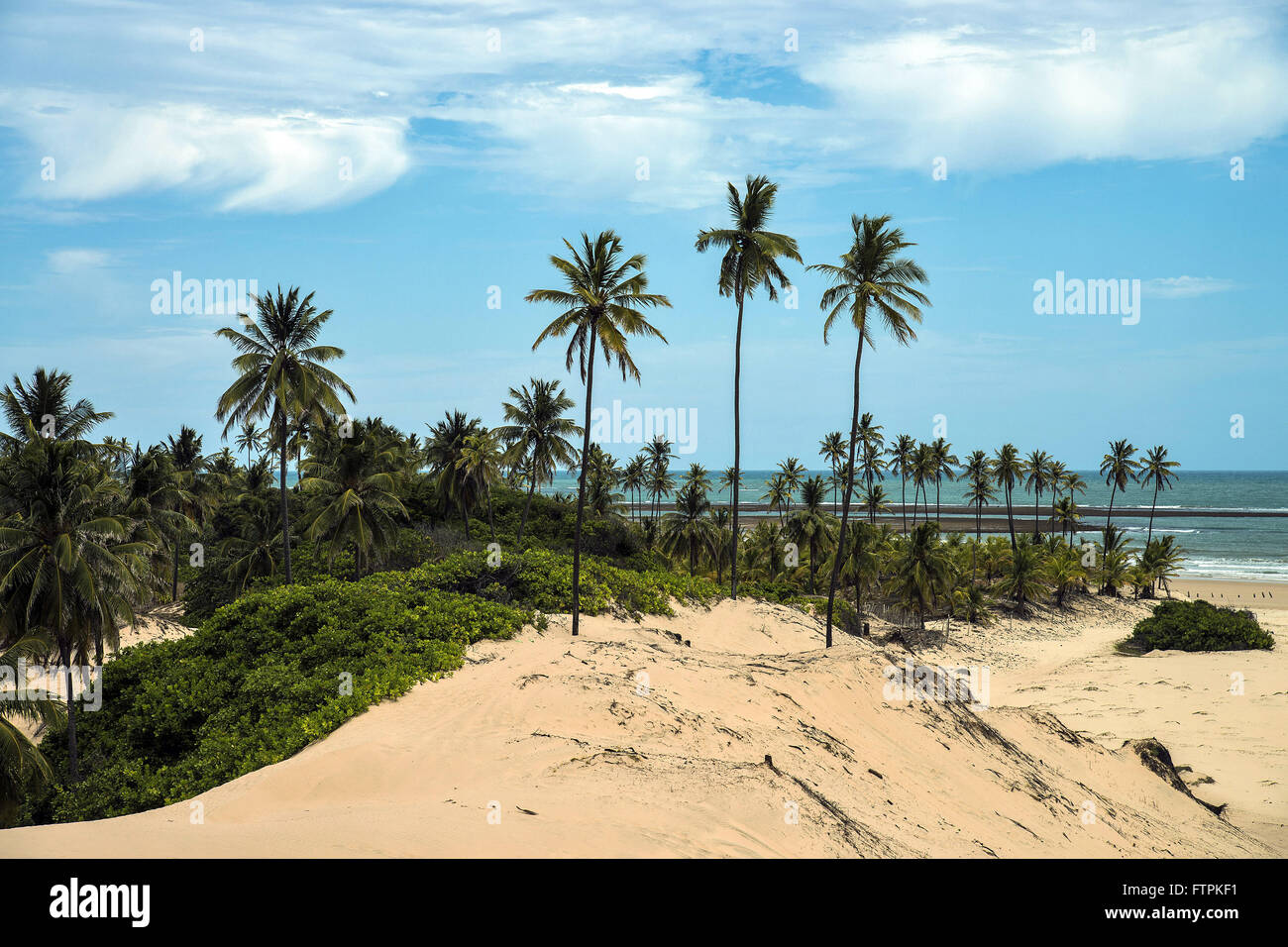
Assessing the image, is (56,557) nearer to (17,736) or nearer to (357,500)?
(17,736)

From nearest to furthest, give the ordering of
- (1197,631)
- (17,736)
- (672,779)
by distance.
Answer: (672,779) < (17,736) < (1197,631)

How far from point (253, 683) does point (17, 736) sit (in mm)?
4778

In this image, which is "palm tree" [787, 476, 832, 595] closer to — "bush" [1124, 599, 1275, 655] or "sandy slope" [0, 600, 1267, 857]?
"bush" [1124, 599, 1275, 655]

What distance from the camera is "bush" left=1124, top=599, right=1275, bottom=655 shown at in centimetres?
4153

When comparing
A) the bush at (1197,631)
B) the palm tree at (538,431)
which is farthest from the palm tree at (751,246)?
the bush at (1197,631)

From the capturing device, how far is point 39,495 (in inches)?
800

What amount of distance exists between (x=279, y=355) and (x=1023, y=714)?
92.6 ft

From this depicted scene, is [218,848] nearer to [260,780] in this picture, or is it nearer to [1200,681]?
[260,780]

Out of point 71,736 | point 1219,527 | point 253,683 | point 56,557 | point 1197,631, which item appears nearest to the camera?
point 253,683

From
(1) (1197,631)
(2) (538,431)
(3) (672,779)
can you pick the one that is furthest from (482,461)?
(1) (1197,631)

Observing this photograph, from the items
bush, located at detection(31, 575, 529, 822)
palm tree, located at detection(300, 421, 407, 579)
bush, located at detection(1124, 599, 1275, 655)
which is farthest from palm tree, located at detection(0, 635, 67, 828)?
bush, located at detection(1124, 599, 1275, 655)

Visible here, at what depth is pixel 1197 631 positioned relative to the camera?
42.4 m

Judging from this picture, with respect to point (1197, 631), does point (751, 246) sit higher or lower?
higher
